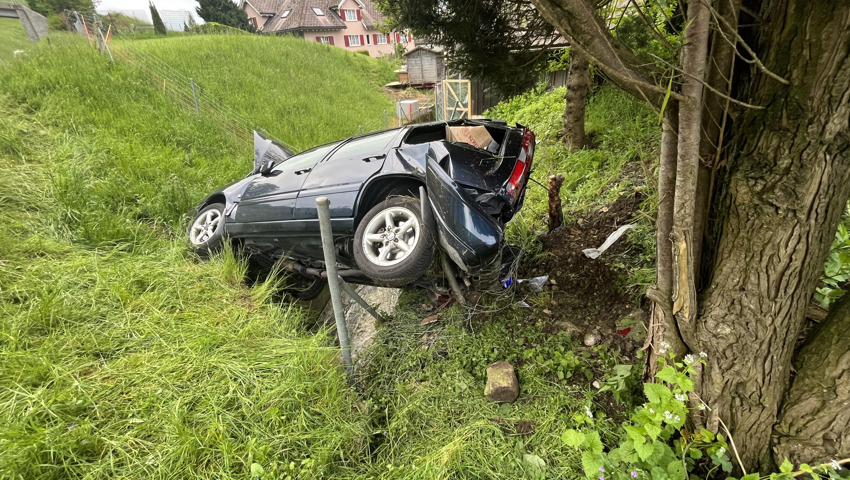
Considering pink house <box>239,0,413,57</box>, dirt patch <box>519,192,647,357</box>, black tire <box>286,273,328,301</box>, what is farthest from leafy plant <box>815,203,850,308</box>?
pink house <box>239,0,413,57</box>

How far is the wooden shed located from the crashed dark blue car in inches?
709

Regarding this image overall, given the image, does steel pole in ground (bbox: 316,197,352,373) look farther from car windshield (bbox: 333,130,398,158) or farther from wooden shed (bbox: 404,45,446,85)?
wooden shed (bbox: 404,45,446,85)

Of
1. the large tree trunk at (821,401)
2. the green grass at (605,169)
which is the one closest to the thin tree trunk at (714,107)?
the large tree trunk at (821,401)

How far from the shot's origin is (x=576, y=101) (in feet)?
17.9

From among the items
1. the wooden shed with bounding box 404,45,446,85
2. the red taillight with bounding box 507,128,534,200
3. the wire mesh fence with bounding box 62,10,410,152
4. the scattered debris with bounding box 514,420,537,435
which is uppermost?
the wooden shed with bounding box 404,45,446,85

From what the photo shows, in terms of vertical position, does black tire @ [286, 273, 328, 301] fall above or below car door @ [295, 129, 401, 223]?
below

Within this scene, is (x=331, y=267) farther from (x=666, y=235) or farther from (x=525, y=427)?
(x=666, y=235)

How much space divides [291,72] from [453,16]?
13548mm

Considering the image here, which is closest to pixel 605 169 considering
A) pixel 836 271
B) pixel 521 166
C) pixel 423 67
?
pixel 521 166

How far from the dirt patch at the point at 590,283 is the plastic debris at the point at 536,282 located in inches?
2.3

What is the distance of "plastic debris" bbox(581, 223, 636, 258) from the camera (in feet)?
11.0

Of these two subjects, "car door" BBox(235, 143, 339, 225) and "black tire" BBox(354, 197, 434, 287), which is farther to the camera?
"car door" BBox(235, 143, 339, 225)

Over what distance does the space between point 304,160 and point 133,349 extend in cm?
230

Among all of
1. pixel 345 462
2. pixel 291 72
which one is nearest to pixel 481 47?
pixel 345 462
